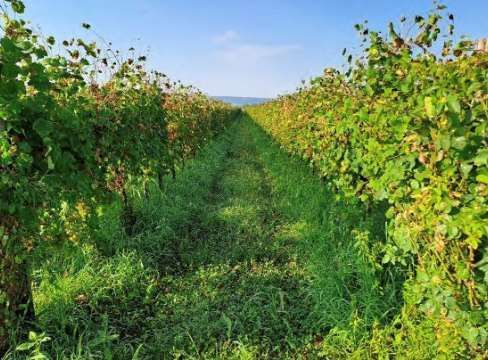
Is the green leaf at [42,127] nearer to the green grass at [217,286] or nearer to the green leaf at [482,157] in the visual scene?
the green grass at [217,286]

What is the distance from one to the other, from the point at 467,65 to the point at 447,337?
5.52 ft

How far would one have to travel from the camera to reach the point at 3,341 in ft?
10.2

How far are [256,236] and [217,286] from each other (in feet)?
4.98

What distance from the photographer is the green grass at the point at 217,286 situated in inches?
133

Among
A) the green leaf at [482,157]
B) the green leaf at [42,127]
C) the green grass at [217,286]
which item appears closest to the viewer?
the green leaf at [482,157]

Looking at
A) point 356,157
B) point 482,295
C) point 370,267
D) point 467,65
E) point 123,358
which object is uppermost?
point 467,65

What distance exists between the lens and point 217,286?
438 centimetres

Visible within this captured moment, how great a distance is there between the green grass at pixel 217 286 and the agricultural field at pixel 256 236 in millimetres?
21

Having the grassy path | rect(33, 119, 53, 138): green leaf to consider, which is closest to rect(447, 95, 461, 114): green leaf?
the grassy path

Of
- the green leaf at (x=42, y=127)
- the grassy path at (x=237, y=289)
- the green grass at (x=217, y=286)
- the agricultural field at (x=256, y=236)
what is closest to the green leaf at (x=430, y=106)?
the agricultural field at (x=256, y=236)

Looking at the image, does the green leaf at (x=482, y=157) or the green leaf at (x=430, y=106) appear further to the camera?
the green leaf at (x=430, y=106)

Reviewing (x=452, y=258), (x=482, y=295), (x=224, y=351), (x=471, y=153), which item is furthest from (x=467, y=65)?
(x=224, y=351)

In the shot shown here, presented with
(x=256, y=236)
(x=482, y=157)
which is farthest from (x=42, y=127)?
(x=256, y=236)

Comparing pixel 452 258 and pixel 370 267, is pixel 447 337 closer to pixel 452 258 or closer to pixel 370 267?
pixel 452 258
